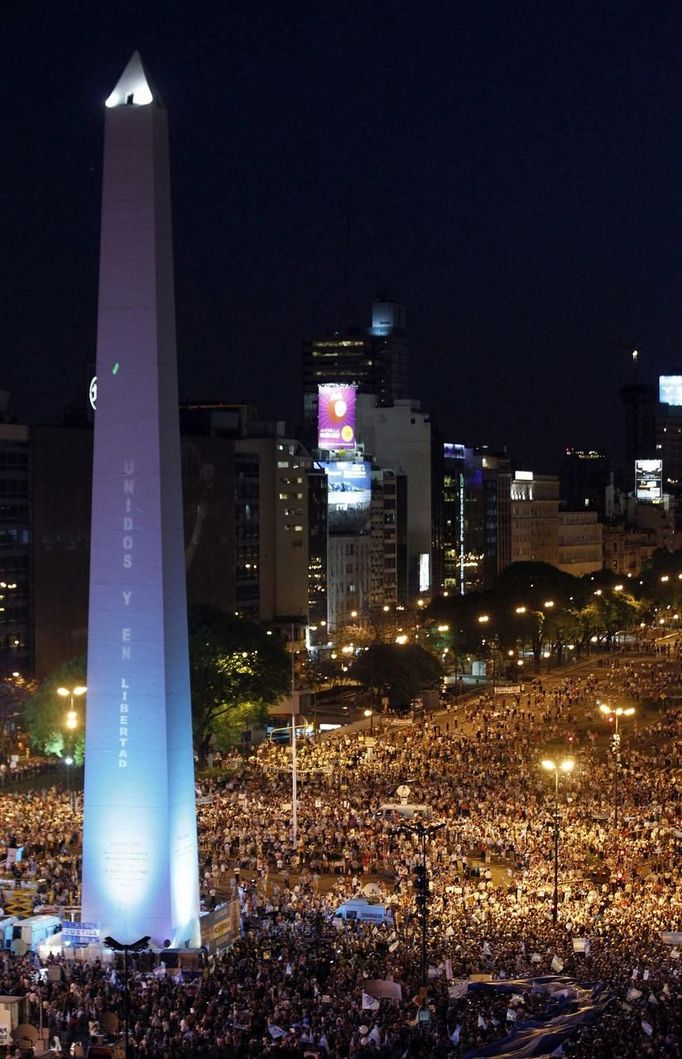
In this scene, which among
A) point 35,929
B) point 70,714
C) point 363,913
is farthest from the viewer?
point 70,714

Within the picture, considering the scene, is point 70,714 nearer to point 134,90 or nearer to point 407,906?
point 407,906

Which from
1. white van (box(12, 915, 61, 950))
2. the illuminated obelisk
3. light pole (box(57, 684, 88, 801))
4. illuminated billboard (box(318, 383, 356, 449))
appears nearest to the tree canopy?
light pole (box(57, 684, 88, 801))

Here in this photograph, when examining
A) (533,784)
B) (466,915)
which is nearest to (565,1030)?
(466,915)

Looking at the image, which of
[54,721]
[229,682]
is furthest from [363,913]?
[229,682]

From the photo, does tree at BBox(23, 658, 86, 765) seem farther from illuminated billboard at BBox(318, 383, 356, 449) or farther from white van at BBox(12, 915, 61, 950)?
illuminated billboard at BBox(318, 383, 356, 449)

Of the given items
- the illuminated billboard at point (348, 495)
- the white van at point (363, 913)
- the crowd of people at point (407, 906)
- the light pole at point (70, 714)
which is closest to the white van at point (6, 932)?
the crowd of people at point (407, 906)

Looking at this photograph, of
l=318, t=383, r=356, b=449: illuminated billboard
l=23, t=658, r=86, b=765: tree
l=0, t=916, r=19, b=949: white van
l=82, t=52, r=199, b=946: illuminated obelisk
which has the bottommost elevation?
l=0, t=916, r=19, b=949: white van
